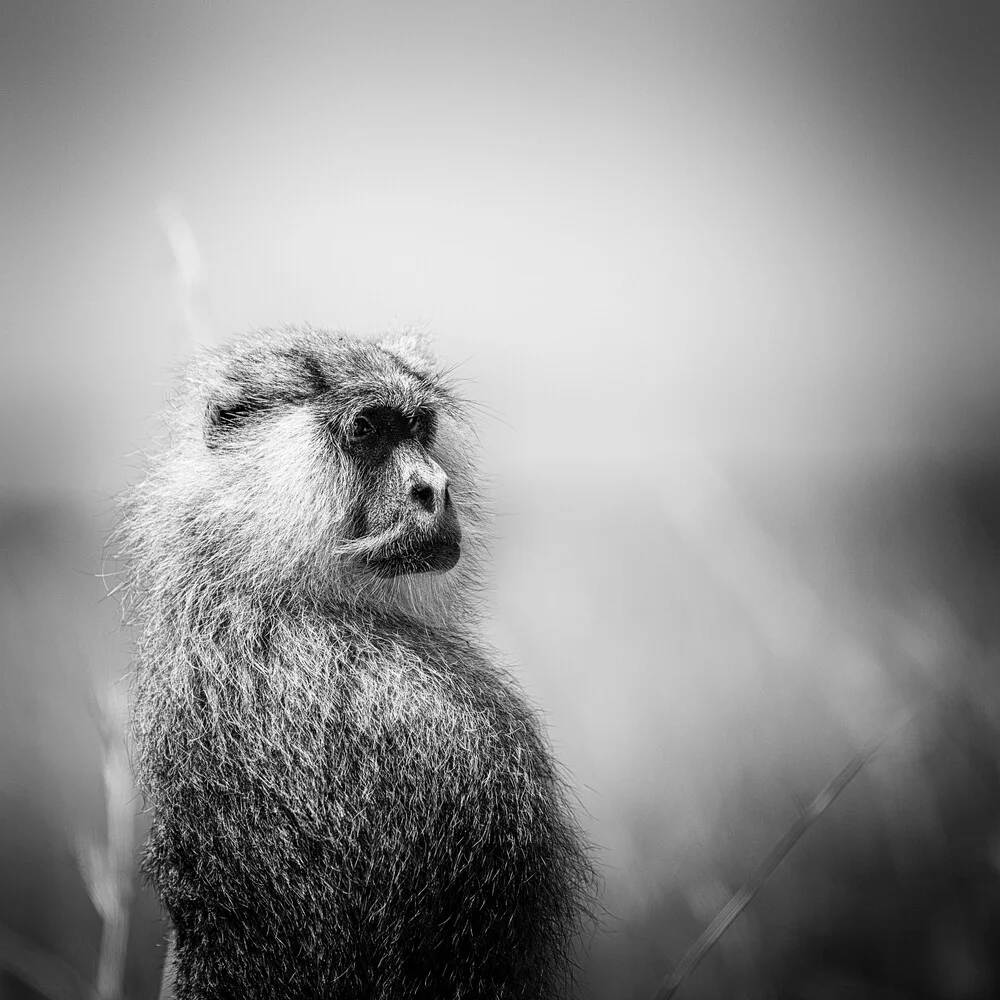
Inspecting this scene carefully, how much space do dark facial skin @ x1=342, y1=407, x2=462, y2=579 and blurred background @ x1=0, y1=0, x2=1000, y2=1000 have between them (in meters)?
0.28

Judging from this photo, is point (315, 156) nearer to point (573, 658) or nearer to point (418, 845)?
point (573, 658)

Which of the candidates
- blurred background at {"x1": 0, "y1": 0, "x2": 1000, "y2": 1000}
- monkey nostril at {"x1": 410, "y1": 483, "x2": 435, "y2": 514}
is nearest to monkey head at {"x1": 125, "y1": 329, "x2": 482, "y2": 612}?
monkey nostril at {"x1": 410, "y1": 483, "x2": 435, "y2": 514}

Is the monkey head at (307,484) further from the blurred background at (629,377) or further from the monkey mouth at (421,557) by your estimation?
the blurred background at (629,377)

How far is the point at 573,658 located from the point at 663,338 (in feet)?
2.06

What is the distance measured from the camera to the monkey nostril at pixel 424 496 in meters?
1.11

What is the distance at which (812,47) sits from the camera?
61.8 inches

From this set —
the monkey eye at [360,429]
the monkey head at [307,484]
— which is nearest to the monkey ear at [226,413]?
the monkey head at [307,484]

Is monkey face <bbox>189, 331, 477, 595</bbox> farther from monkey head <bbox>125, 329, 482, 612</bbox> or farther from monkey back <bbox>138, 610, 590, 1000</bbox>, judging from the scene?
monkey back <bbox>138, 610, 590, 1000</bbox>

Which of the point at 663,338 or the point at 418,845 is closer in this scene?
the point at 418,845

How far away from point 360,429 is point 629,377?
0.62 m

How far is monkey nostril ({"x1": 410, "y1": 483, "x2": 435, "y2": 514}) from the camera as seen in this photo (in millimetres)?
1107

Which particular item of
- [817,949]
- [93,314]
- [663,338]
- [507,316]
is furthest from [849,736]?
[93,314]

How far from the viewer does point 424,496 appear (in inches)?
43.7

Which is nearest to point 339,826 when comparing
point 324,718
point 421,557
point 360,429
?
point 324,718
